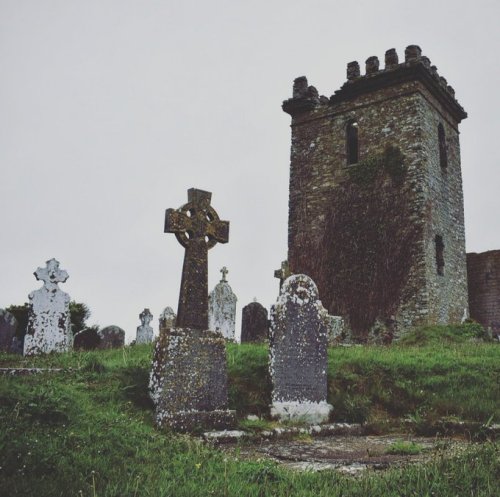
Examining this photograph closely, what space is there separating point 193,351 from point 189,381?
374mm

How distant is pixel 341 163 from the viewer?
63.8 ft

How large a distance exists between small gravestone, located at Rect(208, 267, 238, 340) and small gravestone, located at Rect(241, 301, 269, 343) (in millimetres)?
318

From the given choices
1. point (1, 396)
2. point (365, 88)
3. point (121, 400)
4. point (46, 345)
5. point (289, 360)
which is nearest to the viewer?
point (1, 396)

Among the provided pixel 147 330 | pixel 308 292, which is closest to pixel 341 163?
pixel 147 330

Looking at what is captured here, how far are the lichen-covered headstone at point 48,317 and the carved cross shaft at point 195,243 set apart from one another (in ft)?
18.4

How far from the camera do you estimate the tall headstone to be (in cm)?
620

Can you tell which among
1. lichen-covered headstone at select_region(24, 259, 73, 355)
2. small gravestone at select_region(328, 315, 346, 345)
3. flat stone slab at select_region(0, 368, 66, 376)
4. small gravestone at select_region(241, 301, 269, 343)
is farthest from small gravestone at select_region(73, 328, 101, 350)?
flat stone slab at select_region(0, 368, 66, 376)

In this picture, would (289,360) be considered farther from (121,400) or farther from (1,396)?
(1,396)

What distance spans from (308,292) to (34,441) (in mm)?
4946

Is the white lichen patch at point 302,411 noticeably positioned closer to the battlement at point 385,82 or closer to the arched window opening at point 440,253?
the arched window opening at point 440,253

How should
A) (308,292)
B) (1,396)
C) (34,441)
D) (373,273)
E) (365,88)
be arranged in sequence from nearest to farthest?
(34,441)
(1,396)
(308,292)
(373,273)
(365,88)

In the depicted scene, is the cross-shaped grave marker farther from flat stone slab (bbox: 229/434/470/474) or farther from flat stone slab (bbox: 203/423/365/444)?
flat stone slab (bbox: 229/434/470/474)

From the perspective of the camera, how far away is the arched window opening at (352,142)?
64.4 ft

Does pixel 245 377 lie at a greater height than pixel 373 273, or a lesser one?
lesser
